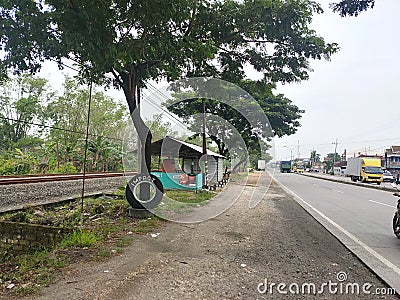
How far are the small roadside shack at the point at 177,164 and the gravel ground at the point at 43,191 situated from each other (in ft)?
11.6

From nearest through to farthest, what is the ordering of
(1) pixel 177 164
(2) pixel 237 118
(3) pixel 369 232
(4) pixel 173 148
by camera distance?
(3) pixel 369 232 < (4) pixel 173 148 < (1) pixel 177 164 < (2) pixel 237 118

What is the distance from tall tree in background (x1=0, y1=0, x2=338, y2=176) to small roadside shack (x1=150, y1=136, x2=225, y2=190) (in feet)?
20.7

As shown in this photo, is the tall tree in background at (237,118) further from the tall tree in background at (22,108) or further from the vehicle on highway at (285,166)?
the vehicle on highway at (285,166)

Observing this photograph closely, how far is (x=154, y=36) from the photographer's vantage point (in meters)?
6.59

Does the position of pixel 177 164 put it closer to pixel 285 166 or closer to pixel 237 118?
pixel 237 118

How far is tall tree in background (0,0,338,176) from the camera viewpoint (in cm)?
589

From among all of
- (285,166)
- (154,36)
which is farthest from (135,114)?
(285,166)

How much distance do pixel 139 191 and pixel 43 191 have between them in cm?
354

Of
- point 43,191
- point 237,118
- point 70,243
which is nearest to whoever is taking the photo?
point 70,243

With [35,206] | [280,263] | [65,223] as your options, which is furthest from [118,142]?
[280,263]

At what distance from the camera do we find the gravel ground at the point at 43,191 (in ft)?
27.2

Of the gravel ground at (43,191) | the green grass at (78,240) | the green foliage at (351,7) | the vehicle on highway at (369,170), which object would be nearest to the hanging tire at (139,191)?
the green grass at (78,240)

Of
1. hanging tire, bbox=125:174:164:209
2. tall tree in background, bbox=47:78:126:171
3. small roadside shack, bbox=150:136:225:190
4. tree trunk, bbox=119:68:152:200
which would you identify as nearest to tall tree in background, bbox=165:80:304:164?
small roadside shack, bbox=150:136:225:190

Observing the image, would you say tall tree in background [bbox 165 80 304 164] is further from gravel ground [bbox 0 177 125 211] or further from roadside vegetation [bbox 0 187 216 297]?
roadside vegetation [bbox 0 187 216 297]
